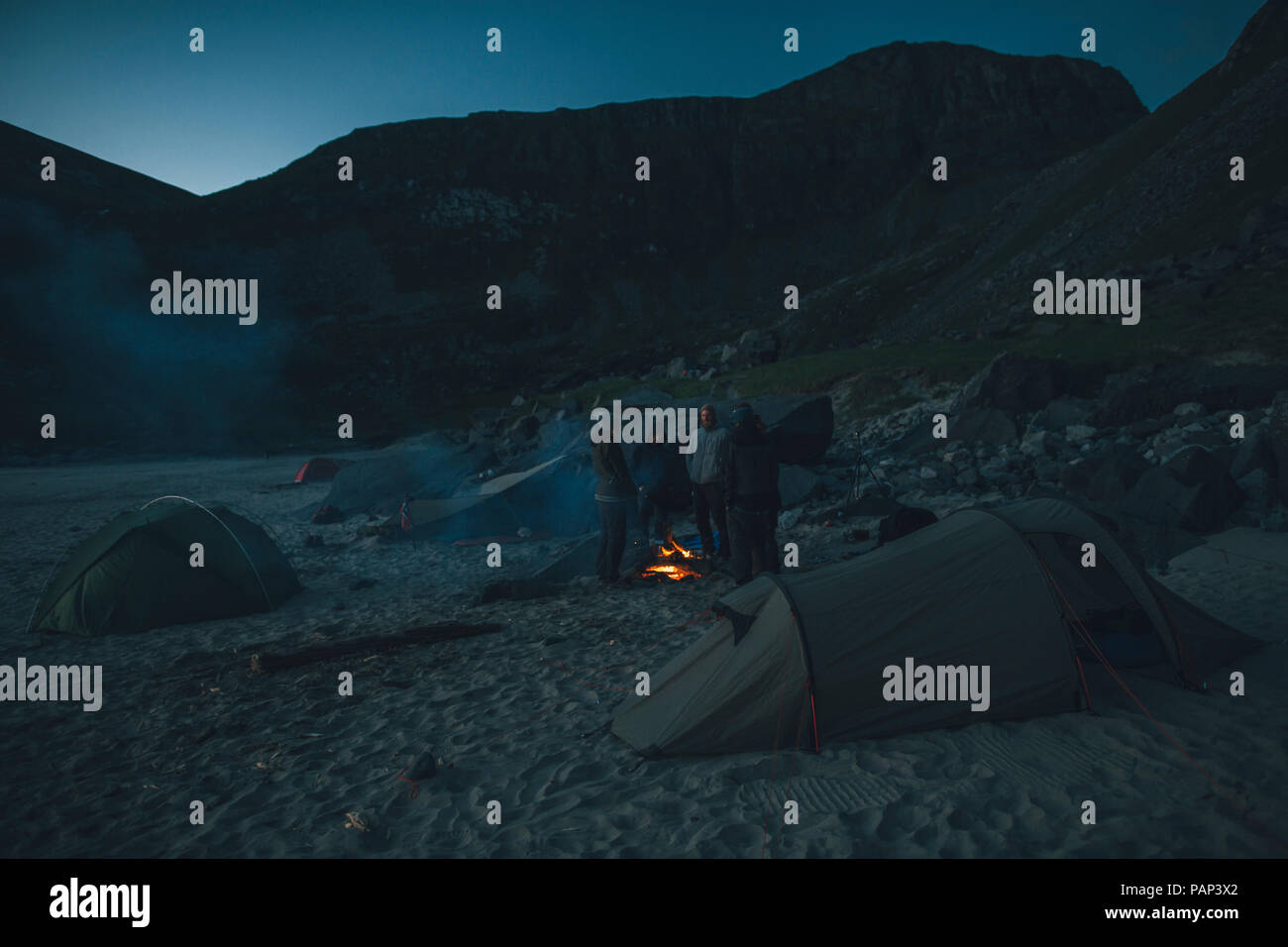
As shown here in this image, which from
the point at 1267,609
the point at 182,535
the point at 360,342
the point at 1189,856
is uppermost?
the point at 360,342

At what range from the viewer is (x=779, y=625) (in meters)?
5.70

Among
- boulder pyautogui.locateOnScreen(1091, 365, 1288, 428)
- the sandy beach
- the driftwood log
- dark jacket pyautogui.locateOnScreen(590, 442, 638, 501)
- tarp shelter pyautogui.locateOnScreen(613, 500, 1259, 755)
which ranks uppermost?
boulder pyautogui.locateOnScreen(1091, 365, 1288, 428)

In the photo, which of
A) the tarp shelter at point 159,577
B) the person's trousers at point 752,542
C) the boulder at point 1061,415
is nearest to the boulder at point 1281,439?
the boulder at point 1061,415

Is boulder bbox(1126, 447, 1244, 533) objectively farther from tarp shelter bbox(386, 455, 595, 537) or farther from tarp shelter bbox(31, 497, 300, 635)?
tarp shelter bbox(31, 497, 300, 635)

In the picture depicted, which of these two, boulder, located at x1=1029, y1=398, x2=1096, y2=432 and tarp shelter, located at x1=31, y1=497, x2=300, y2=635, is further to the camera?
boulder, located at x1=1029, y1=398, x2=1096, y2=432

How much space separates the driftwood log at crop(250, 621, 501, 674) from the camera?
8141 millimetres

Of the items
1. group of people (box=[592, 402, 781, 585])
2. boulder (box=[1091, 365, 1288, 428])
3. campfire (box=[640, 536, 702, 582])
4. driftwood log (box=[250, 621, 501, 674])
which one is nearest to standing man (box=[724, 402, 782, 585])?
group of people (box=[592, 402, 781, 585])

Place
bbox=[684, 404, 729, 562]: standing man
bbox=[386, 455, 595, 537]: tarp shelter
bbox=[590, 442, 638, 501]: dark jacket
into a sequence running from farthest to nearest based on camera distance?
bbox=[386, 455, 595, 537]: tarp shelter, bbox=[590, 442, 638, 501]: dark jacket, bbox=[684, 404, 729, 562]: standing man

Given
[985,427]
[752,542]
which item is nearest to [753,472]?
[752,542]

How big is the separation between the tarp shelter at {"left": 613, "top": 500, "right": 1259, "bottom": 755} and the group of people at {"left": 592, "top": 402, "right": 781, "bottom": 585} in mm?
2985

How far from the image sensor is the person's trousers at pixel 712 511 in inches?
422
